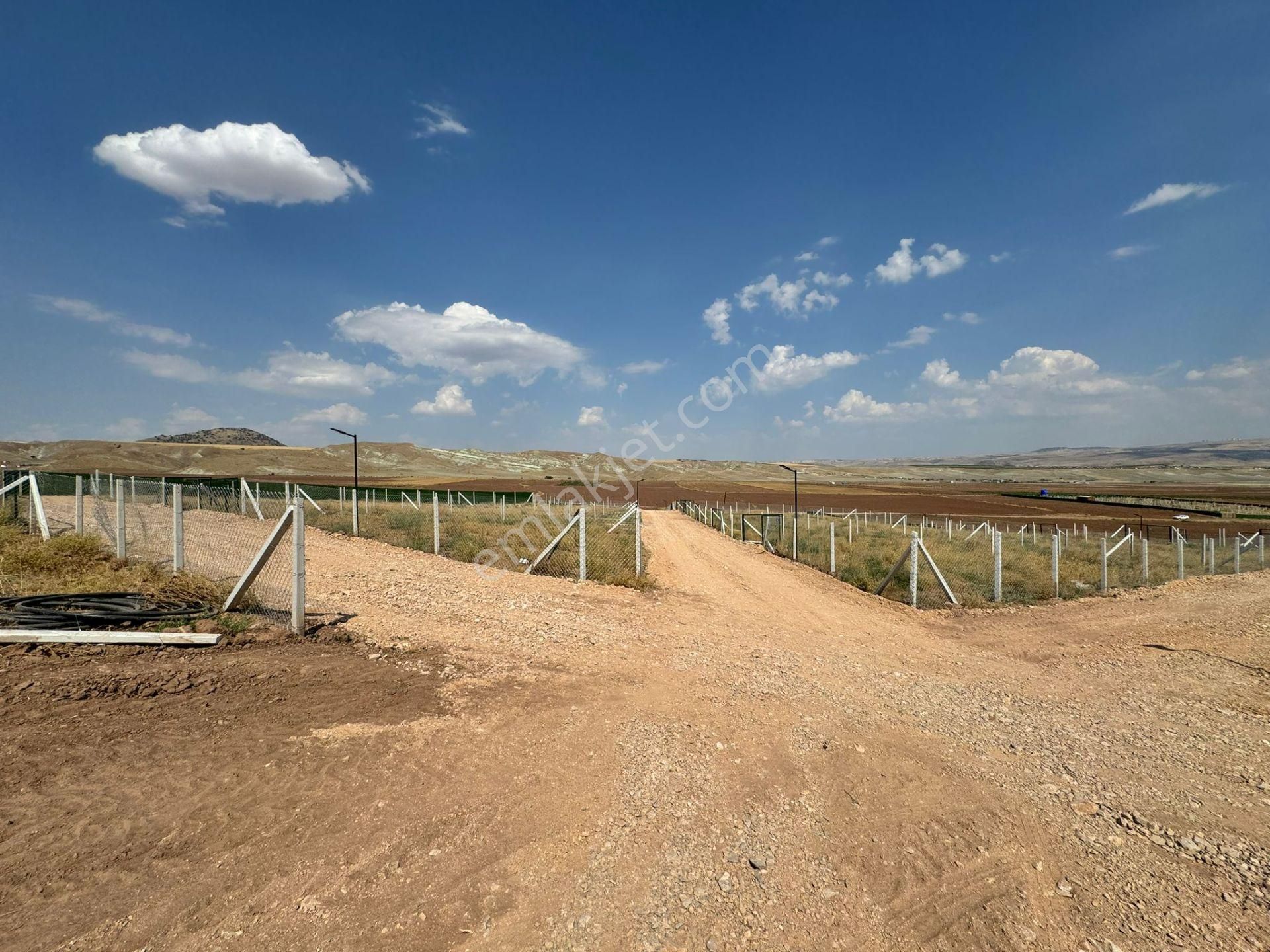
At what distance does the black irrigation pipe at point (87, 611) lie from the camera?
19.3 ft

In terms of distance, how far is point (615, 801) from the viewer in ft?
12.1

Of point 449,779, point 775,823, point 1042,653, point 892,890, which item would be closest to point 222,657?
point 449,779

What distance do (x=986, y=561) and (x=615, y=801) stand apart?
49.1 ft

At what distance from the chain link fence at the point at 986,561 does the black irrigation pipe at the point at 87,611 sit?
38.0 ft

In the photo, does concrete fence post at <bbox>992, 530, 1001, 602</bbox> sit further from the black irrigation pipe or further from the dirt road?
the black irrigation pipe

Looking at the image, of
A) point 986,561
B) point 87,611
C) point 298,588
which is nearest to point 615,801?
point 298,588

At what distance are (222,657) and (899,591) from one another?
38.4 feet

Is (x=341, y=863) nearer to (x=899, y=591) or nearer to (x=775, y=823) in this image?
(x=775, y=823)

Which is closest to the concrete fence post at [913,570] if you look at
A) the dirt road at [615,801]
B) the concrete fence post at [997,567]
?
the concrete fence post at [997,567]

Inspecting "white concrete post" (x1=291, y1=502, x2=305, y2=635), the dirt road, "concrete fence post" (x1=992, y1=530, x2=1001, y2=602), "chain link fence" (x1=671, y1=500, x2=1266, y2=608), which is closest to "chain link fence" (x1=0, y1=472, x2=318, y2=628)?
"white concrete post" (x1=291, y1=502, x2=305, y2=635)

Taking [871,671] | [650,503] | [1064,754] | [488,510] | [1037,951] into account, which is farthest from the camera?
[650,503]

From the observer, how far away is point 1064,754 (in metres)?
4.61

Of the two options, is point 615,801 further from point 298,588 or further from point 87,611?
point 87,611

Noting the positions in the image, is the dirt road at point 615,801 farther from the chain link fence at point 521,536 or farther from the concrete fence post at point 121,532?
the concrete fence post at point 121,532
